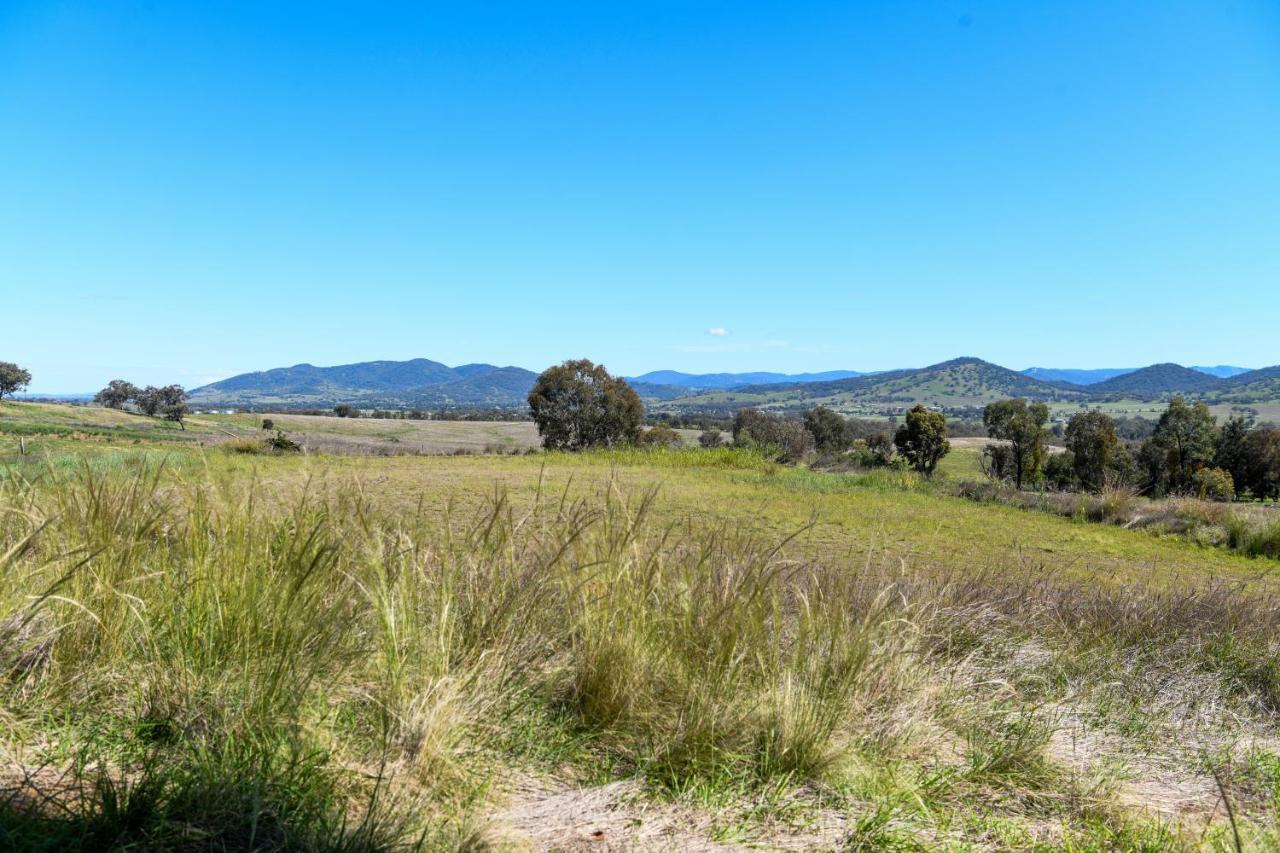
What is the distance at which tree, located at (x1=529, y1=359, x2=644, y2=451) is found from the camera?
118 feet

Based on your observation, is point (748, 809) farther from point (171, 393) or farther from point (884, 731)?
point (171, 393)

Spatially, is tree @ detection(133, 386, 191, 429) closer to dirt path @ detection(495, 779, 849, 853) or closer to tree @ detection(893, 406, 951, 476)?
tree @ detection(893, 406, 951, 476)

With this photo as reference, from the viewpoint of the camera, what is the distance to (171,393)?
57.8 m

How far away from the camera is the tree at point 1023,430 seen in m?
52.1

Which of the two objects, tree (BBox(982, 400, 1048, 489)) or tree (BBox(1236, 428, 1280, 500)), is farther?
tree (BBox(982, 400, 1048, 489))

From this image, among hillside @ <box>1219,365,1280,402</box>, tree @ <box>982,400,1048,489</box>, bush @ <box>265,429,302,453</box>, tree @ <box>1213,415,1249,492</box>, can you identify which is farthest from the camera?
hillside @ <box>1219,365,1280,402</box>

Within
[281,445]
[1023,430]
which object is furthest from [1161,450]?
[281,445]

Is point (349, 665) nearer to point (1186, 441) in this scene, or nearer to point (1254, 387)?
point (1186, 441)

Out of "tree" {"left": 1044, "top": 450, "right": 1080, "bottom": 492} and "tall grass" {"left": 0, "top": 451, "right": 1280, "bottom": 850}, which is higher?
"tall grass" {"left": 0, "top": 451, "right": 1280, "bottom": 850}

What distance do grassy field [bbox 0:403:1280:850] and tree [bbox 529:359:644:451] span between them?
1269 inches

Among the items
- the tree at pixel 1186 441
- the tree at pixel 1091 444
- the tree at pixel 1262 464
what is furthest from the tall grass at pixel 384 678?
the tree at pixel 1262 464

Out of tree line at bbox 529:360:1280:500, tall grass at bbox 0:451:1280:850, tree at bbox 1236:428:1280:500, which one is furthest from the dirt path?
tree at bbox 1236:428:1280:500

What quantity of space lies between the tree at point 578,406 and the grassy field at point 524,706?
32.2 metres

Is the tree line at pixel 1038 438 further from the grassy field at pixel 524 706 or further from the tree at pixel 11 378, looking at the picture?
the tree at pixel 11 378
